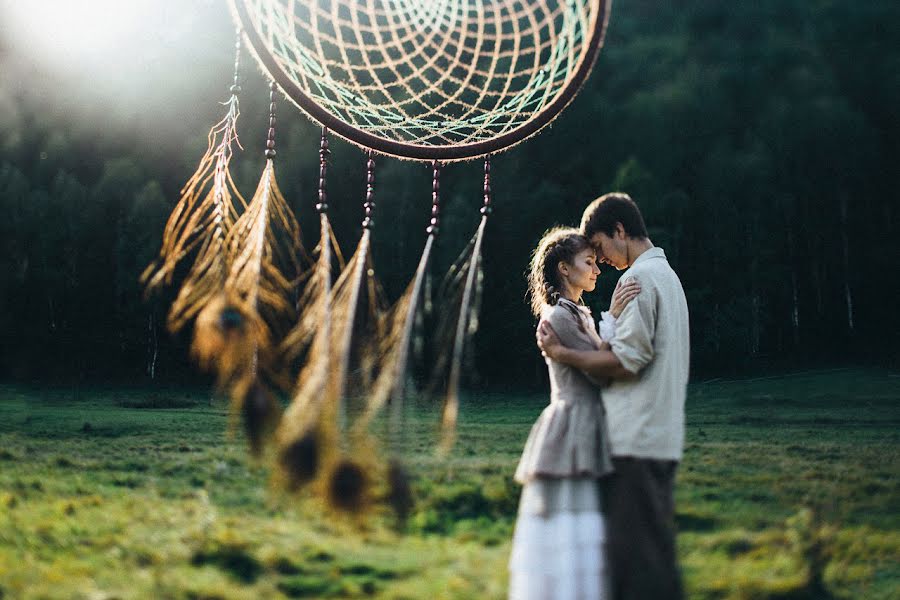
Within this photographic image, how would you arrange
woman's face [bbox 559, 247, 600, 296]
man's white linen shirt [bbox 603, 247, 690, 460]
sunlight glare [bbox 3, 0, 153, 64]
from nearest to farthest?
man's white linen shirt [bbox 603, 247, 690, 460]
woman's face [bbox 559, 247, 600, 296]
sunlight glare [bbox 3, 0, 153, 64]

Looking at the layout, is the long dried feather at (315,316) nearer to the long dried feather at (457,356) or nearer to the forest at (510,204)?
the long dried feather at (457,356)

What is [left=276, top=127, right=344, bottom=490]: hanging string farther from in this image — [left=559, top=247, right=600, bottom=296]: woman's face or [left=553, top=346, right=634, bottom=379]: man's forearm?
[left=559, top=247, right=600, bottom=296]: woman's face

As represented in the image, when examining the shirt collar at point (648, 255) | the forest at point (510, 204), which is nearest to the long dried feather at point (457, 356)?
the shirt collar at point (648, 255)

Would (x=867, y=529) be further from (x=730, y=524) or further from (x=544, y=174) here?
(x=544, y=174)

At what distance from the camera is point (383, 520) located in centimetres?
527

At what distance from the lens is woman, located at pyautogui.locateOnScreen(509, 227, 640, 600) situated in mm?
2707

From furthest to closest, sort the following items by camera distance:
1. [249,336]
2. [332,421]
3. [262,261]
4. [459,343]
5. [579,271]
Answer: [579,271] < [262,261] < [459,343] < [249,336] < [332,421]

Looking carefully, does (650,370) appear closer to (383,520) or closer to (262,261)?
(262,261)

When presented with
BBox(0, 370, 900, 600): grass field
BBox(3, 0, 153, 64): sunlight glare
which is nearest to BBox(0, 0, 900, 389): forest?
BBox(3, 0, 153, 64): sunlight glare

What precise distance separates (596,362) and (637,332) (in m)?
0.17

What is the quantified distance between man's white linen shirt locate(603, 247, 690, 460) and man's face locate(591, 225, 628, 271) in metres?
0.13

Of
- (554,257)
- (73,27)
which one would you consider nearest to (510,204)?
(73,27)

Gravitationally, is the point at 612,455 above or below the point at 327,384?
below

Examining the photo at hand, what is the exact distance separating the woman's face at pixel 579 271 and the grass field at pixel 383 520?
1.29 m
